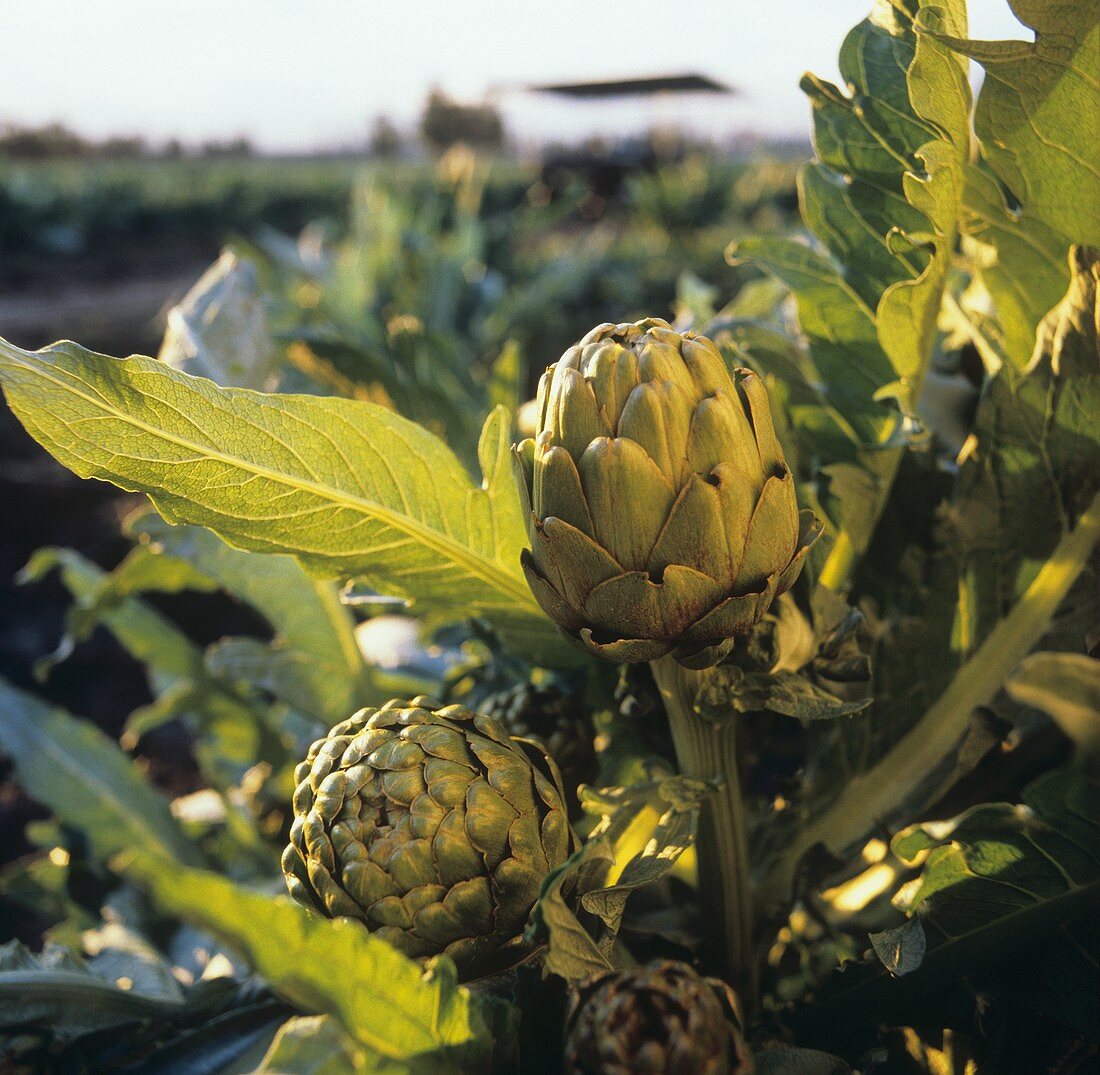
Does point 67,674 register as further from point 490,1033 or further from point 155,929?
Result: point 490,1033

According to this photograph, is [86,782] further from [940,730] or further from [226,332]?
[940,730]

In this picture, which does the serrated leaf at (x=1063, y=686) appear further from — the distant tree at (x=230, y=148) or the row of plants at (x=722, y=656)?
the distant tree at (x=230, y=148)

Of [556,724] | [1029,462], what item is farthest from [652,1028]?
[1029,462]

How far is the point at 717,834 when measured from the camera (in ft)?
1.72

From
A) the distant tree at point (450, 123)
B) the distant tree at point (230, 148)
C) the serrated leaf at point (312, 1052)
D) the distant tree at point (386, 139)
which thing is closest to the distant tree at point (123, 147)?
the distant tree at point (230, 148)

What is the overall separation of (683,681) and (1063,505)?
0.26 m

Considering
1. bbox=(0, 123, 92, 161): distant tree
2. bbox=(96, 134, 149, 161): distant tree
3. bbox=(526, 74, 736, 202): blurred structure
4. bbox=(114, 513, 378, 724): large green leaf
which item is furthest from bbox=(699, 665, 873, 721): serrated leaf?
bbox=(96, 134, 149, 161): distant tree

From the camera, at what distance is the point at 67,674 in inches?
72.2

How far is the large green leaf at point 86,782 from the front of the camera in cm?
91

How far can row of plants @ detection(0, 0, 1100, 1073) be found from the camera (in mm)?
385

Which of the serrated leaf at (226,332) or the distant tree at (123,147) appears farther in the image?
the distant tree at (123,147)

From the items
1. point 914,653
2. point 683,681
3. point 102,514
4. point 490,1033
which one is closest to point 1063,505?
point 914,653

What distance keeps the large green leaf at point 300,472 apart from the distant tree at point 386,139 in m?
22.5

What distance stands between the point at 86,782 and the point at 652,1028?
0.76 m
